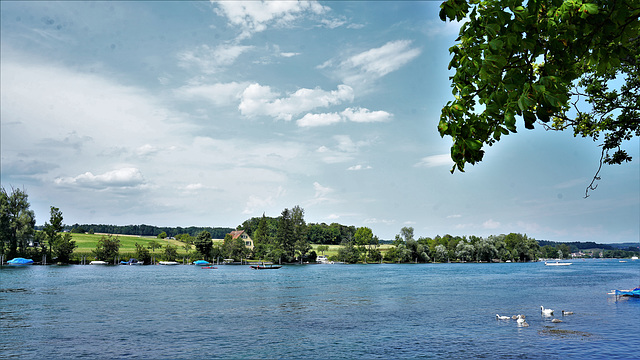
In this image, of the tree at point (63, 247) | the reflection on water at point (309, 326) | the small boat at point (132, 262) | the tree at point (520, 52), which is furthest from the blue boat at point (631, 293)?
the small boat at point (132, 262)

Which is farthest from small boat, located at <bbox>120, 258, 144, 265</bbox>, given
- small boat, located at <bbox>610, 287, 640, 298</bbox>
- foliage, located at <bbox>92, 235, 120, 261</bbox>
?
small boat, located at <bbox>610, 287, 640, 298</bbox>

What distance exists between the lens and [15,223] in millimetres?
127438

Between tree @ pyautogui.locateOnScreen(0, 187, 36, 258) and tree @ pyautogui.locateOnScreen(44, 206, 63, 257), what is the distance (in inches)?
198

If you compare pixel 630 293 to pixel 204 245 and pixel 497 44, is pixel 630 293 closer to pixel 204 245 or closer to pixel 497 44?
pixel 497 44

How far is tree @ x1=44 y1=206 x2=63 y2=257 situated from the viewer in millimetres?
136988

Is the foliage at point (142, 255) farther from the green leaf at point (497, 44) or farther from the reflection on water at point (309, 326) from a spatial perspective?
the green leaf at point (497, 44)

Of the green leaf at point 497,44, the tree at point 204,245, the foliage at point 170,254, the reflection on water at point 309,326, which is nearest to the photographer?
the green leaf at point 497,44

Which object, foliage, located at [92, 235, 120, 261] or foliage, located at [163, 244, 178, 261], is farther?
foliage, located at [163, 244, 178, 261]

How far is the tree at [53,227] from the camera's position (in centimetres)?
13699

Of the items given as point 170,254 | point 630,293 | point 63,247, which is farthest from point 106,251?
point 630,293

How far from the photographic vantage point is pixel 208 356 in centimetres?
2562

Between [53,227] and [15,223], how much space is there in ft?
37.7

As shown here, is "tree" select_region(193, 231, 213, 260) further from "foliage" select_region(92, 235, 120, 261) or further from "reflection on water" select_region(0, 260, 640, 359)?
"reflection on water" select_region(0, 260, 640, 359)

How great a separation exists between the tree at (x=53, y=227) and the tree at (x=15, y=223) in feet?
16.5
